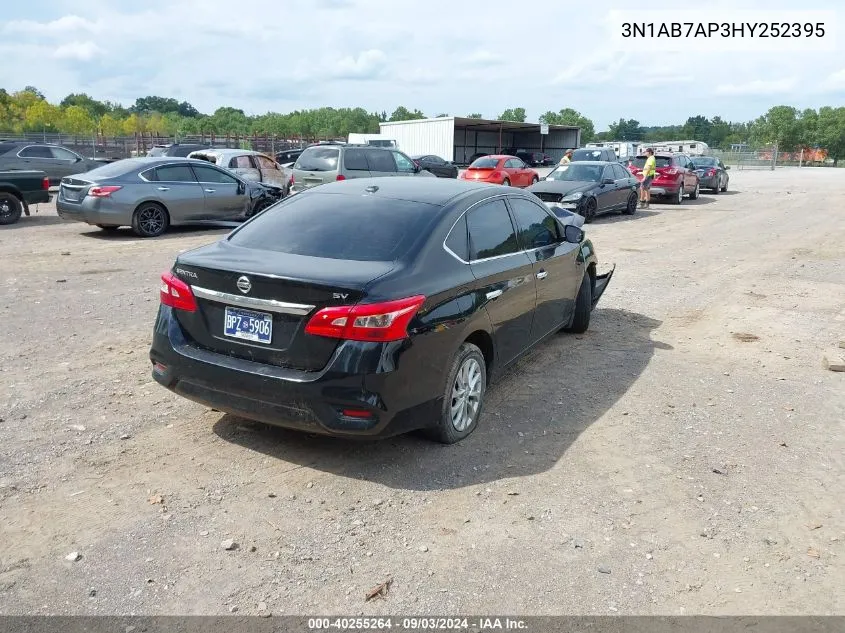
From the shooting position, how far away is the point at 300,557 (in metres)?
3.49

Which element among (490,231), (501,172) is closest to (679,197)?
(501,172)

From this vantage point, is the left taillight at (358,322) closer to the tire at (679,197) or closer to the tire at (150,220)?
the tire at (150,220)

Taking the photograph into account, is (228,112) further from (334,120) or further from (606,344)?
(606,344)

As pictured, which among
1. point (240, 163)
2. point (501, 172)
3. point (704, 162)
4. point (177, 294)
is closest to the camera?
point (177, 294)

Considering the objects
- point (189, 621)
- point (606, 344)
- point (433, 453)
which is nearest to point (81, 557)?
point (189, 621)

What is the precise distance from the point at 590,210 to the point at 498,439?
46.6 ft

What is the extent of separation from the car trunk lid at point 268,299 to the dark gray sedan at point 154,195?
9.48 meters

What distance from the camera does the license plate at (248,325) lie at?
4.13 meters

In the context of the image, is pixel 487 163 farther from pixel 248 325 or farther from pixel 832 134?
pixel 832 134

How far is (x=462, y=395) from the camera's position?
473cm

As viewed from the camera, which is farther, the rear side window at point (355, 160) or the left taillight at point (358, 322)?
the rear side window at point (355, 160)

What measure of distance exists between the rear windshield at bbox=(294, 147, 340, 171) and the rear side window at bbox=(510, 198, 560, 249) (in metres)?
11.0

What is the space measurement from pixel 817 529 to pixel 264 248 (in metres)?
3.59

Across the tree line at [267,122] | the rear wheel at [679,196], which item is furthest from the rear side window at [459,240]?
the tree line at [267,122]
